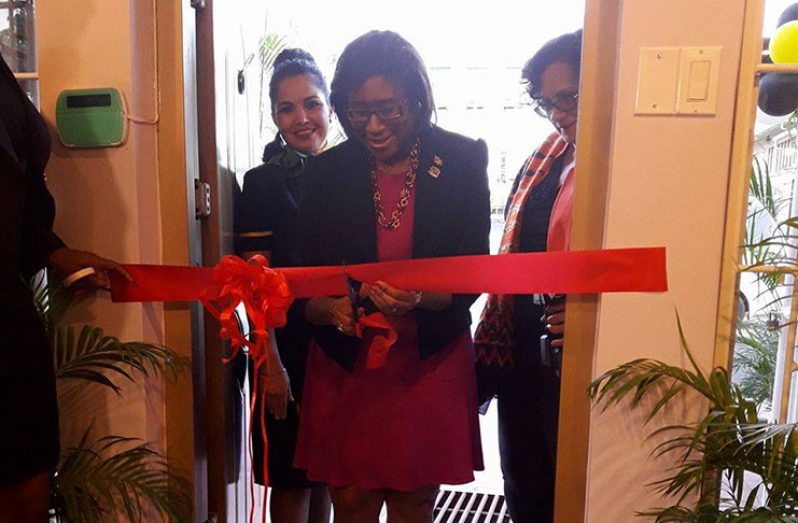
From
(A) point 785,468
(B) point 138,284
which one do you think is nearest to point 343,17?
(B) point 138,284

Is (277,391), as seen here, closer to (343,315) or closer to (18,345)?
(343,315)

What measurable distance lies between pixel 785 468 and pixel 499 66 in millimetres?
3175

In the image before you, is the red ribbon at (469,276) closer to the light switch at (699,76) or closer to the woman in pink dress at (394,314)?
the woman in pink dress at (394,314)

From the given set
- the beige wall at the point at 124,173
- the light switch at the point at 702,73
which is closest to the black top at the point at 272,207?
the beige wall at the point at 124,173

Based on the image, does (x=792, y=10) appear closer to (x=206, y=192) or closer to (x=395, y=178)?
(x=395, y=178)

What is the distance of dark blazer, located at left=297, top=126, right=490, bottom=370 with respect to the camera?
165 centimetres

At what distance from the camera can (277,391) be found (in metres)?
1.95

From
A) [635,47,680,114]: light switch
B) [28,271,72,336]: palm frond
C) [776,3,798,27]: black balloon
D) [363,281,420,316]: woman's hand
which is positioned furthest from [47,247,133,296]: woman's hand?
[776,3,798,27]: black balloon

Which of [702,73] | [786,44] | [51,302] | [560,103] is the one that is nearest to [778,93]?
[786,44]

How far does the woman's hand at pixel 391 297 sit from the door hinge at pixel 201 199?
584mm

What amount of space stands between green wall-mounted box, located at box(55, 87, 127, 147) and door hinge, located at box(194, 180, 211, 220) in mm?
259

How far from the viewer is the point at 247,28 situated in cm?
237

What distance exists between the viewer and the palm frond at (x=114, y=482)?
4.93 ft

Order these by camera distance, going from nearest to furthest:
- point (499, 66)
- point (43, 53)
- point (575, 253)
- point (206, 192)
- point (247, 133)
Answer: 1. point (575, 253)
2. point (43, 53)
3. point (206, 192)
4. point (247, 133)
5. point (499, 66)
